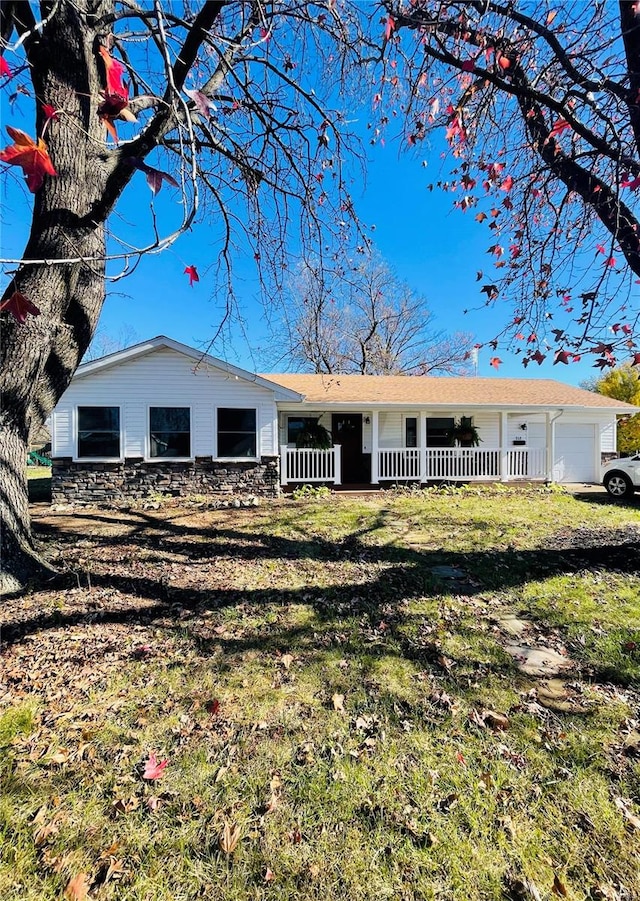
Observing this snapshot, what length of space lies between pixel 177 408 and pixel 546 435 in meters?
12.5

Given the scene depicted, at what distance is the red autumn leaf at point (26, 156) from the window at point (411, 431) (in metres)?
13.2

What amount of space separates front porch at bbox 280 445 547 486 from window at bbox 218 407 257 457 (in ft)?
4.15

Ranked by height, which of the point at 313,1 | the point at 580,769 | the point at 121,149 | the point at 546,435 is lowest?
the point at 580,769

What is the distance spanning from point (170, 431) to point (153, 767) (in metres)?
9.85

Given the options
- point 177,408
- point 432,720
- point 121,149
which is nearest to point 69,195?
point 121,149

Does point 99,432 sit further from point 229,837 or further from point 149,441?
point 229,837

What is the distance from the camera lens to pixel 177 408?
10.9 metres

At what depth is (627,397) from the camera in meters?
21.5

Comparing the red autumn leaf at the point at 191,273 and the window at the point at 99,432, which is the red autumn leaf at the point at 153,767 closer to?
the red autumn leaf at the point at 191,273

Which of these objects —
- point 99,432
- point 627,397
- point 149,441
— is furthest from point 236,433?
point 627,397

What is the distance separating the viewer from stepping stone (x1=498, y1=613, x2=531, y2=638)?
Result: 11.3 feet

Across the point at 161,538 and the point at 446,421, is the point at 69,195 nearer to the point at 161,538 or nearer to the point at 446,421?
the point at 161,538

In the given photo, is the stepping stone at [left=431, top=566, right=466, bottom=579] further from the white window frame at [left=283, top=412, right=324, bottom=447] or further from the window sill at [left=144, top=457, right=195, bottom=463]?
the white window frame at [left=283, top=412, right=324, bottom=447]

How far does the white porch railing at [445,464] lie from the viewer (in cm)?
1241
